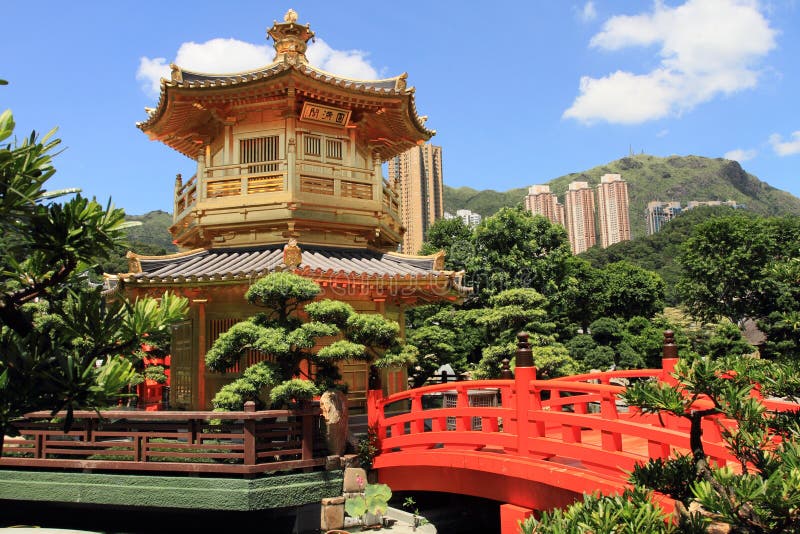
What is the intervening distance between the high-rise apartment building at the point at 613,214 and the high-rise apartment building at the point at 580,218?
8.18 feet

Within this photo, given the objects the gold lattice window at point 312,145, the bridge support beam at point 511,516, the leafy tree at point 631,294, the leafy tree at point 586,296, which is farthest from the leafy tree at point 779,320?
the bridge support beam at point 511,516

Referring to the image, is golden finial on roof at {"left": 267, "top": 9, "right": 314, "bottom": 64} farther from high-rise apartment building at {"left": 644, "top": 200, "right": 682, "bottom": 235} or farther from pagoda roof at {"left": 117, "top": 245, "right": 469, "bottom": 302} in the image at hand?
high-rise apartment building at {"left": 644, "top": 200, "right": 682, "bottom": 235}

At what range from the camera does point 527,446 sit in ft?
24.3

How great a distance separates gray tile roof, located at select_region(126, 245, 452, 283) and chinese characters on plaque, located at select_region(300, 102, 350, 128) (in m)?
2.85

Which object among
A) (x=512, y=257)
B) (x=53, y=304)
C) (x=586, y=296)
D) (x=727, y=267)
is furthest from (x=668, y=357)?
(x=727, y=267)

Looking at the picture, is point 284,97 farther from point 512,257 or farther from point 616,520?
point 512,257

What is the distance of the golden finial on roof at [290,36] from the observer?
547 inches

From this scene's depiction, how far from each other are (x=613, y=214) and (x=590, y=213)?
4841 mm

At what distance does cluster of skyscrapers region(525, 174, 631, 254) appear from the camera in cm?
12631

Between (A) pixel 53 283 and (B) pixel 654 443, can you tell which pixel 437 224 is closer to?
(B) pixel 654 443

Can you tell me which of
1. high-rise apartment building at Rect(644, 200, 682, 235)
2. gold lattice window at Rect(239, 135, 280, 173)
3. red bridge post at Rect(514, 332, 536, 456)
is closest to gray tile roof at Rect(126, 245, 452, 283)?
gold lattice window at Rect(239, 135, 280, 173)

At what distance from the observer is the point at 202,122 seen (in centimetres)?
1338

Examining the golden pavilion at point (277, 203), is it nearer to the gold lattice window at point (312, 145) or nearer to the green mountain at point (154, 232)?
the gold lattice window at point (312, 145)

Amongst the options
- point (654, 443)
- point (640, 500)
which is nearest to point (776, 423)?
point (640, 500)
